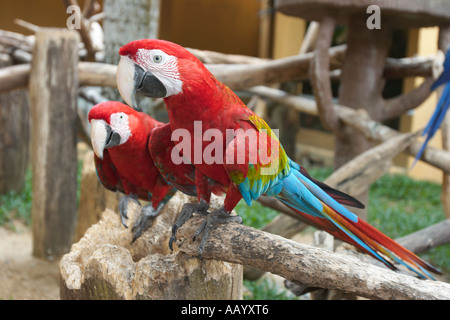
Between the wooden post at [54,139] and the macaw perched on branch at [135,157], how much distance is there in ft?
3.15

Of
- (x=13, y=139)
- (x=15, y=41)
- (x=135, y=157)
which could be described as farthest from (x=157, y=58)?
(x=13, y=139)

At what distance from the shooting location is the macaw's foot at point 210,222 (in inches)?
33.8

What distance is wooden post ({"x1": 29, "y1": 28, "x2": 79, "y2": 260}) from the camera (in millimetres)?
1854

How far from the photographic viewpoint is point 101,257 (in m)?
0.94

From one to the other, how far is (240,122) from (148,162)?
0.98 feet

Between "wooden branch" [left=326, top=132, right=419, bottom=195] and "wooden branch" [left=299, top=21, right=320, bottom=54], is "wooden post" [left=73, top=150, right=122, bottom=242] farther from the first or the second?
"wooden branch" [left=299, top=21, right=320, bottom=54]

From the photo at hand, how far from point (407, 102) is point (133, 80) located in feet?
5.24

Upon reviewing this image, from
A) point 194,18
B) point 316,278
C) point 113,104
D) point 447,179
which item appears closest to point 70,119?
point 194,18

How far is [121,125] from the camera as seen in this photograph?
0.91m

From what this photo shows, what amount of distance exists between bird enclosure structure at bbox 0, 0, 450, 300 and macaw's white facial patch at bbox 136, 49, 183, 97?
0.29 m

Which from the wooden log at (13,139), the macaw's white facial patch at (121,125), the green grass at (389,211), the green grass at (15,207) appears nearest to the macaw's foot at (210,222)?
the macaw's white facial patch at (121,125)

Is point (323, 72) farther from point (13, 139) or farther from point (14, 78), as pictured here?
point (13, 139)

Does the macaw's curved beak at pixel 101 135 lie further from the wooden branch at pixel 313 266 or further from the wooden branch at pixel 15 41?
the wooden branch at pixel 15 41
